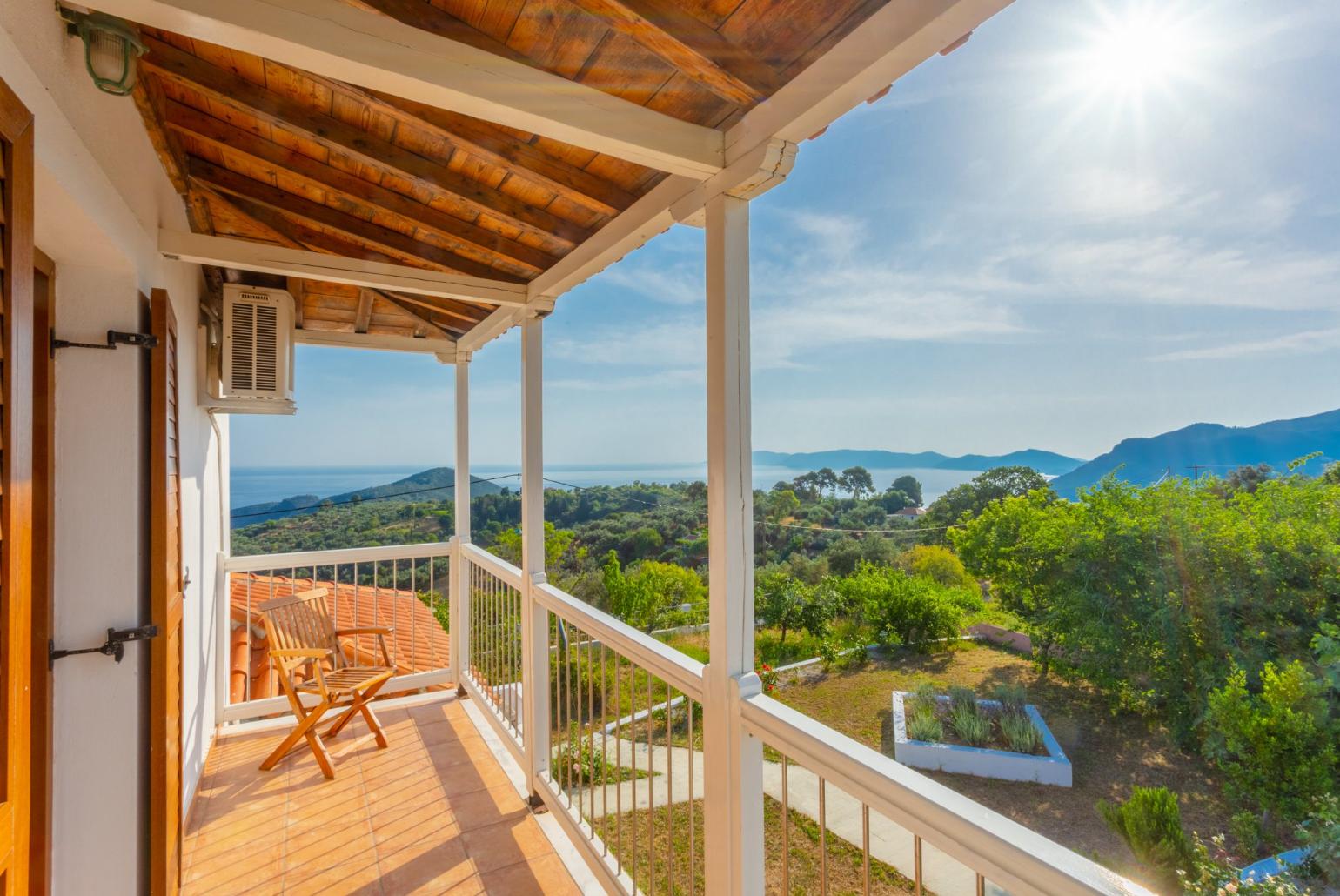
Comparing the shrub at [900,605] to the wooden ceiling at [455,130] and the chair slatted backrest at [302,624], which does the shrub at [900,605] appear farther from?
the chair slatted backrest at [302,624]

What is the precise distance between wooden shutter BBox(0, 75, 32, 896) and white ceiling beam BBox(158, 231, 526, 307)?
140cm

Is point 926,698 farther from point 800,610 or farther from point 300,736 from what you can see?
point 300,736

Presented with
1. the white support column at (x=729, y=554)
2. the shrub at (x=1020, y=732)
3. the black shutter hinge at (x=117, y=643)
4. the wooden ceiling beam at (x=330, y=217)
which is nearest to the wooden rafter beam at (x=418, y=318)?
the wooden ceiling beam at (x=330, y=217)

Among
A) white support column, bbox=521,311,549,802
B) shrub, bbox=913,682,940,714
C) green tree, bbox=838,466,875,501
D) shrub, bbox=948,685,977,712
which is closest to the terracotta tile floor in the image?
white support column, bbox=521,311,549,802

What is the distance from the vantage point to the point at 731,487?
1.61m

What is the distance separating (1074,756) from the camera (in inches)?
73.8

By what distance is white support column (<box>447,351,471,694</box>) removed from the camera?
4.07 metres

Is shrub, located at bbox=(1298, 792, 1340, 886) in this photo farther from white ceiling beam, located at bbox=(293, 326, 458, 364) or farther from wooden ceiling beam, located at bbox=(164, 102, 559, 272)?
white ceiling beam, located at bbox=(293, 326, 458, 364)

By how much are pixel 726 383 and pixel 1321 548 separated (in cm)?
139

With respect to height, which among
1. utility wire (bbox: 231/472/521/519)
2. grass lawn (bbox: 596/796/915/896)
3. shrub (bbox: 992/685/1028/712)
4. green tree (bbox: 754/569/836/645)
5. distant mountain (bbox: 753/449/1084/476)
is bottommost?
grass lawn (bbox: 596/796/915/896)

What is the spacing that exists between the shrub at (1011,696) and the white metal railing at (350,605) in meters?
3.43

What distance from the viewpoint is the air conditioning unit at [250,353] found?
3062mm

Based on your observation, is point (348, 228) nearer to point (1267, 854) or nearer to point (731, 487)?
point (731, 487)

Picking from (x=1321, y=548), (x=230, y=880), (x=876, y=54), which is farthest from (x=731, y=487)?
(x=230, y=880)
